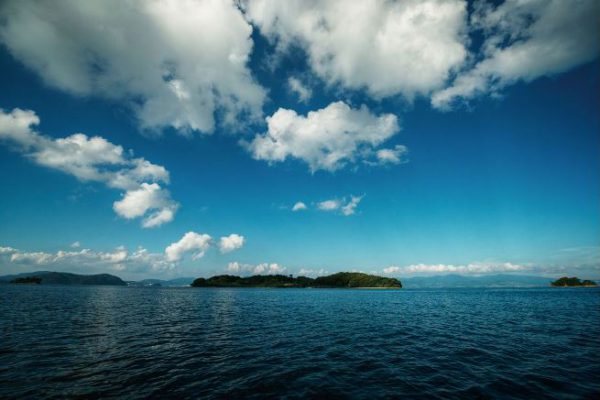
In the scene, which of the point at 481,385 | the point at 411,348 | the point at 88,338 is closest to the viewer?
the point at 481,385

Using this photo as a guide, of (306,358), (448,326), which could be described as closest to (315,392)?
(306,358)

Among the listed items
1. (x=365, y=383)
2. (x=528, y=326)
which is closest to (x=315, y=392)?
(x=365, y=383)

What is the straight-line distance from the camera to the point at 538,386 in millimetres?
20344

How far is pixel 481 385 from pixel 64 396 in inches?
1140

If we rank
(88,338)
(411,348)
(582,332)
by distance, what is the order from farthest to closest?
(582,332) → (88,338) → (411,348)

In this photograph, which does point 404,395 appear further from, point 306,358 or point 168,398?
point 168,398

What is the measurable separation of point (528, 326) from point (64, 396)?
62.0 m

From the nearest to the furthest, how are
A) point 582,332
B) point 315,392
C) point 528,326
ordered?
point 315,392 → point 582,332 → point 528,326

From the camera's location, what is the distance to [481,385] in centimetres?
2027

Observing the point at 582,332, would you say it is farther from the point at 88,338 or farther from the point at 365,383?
the point at 88,338

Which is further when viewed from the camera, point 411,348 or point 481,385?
point 411,348

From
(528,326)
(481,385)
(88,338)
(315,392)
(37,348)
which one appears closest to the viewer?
(315,392)

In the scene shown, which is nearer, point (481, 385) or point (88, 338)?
point (481, 385)

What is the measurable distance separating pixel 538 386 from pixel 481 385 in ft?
14.2
